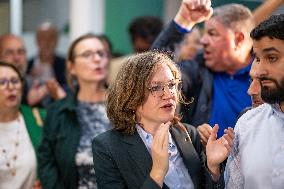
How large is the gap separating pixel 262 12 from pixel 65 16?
11.1 feet

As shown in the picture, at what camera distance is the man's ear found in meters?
2.75

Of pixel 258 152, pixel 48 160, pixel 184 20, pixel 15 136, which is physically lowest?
pixel 48 160

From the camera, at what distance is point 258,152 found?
1877mm

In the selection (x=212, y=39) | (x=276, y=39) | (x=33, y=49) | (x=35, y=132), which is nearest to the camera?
(x=276, y=39)

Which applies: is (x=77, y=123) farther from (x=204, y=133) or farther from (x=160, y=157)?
(x=160, y=157)

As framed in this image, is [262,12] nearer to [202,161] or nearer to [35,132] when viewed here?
[202,161]

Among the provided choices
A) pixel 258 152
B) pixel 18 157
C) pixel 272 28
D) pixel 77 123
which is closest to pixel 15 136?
pixel 18 157

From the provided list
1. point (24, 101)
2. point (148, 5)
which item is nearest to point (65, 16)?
point (148, 5)

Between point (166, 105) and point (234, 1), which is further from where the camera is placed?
point (234, 1)

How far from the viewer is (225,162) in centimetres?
206

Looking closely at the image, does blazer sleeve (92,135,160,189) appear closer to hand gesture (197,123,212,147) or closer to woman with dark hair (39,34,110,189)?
hand gesture (197,123,212,147)

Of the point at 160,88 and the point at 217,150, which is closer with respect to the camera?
the point at 217,150

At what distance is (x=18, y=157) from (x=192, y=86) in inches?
40.9

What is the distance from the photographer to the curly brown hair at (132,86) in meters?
2.06
